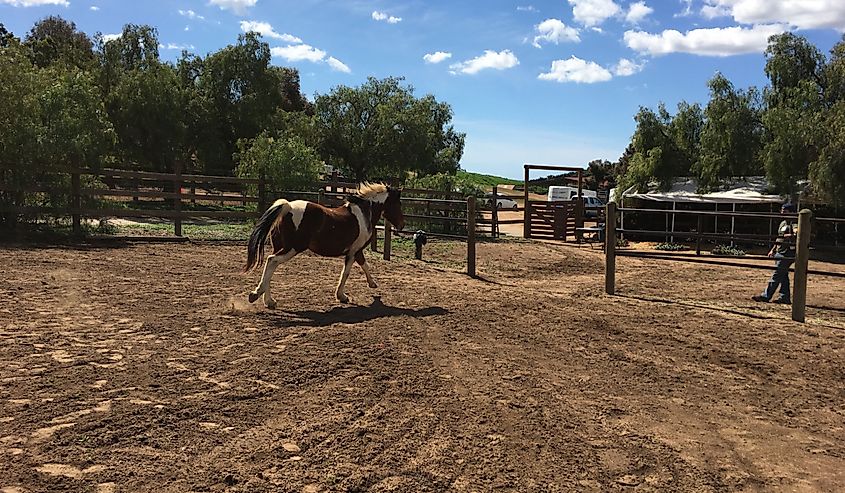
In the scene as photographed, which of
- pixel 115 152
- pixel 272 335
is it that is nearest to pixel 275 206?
pixel 272 335

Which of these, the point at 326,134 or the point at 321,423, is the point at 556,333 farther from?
the point at 326,134

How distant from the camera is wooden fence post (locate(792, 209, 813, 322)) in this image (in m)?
6.61

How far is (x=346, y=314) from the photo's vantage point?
6.15m

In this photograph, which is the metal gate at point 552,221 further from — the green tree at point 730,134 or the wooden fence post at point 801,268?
the wooden fence post at point 801,268

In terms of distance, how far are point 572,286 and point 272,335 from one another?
208 inches

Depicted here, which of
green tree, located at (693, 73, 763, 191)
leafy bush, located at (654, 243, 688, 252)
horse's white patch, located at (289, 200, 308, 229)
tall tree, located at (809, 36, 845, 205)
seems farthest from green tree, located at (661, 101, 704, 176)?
horse's white patch, located at (289, 200, 308, 229)

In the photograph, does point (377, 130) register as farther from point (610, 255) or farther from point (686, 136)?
point (610, 255)

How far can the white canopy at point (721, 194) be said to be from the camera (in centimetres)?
1784

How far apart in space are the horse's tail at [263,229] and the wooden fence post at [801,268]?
563 centimetres

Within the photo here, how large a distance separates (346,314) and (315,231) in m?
1.11

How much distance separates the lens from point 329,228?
6816 millimetres

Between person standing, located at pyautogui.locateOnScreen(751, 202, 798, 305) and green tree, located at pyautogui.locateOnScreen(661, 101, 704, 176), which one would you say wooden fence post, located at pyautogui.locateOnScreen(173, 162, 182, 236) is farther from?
green tree, located at pyautogui.locateOnScreen(661, 101, 704, 176)

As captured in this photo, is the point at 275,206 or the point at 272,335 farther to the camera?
the point at 275,206

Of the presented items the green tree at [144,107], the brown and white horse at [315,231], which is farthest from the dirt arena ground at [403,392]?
the green tree at [144,107]
